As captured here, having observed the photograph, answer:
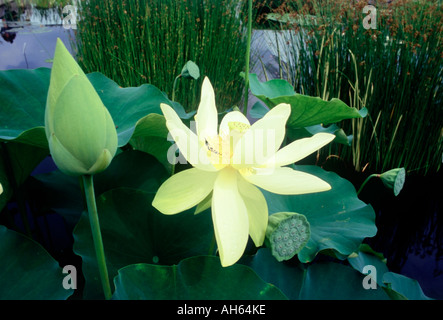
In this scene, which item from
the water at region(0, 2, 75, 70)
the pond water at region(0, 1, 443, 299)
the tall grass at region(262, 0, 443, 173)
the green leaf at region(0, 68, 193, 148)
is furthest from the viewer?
the water at region(0, 2, 75, 70)

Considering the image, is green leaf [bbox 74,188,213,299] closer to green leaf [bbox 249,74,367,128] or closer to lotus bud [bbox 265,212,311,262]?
lotus bud [bbox 265,212,311,262]

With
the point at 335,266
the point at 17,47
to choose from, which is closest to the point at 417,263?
the point at 335,266

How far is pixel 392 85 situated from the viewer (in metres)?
1.83

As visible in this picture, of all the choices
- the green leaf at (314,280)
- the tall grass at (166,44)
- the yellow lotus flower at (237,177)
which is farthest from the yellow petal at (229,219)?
the tall grass at (166,44)

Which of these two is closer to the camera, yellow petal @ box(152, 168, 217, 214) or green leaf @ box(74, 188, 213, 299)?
yellow petal @ box(152, 168, 217, 214)

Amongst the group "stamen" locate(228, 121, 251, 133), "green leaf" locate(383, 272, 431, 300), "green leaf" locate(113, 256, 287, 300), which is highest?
"stamen" locate(228, 121, 251, 133)

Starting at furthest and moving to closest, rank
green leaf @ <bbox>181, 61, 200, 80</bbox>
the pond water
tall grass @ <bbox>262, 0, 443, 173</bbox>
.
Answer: tall grass @ <bbox>262, 0, 443, 173</bbox>
the pond water
green leaf @ <bbox>181, 61, 200, 80</bbox>

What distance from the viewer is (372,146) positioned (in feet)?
→ 6.37

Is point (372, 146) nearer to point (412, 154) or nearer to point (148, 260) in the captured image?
point (412, 154)

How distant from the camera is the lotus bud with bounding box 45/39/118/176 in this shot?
11.7 inches

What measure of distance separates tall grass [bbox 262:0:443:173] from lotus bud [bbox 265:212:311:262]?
4.61 ft

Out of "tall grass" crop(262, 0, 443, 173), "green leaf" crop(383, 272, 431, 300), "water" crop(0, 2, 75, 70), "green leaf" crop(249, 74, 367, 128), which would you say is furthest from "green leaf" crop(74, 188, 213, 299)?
"water" crop(0, 2, 75, 70)

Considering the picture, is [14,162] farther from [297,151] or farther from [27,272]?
[297,151]

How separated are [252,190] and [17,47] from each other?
4.15 m
